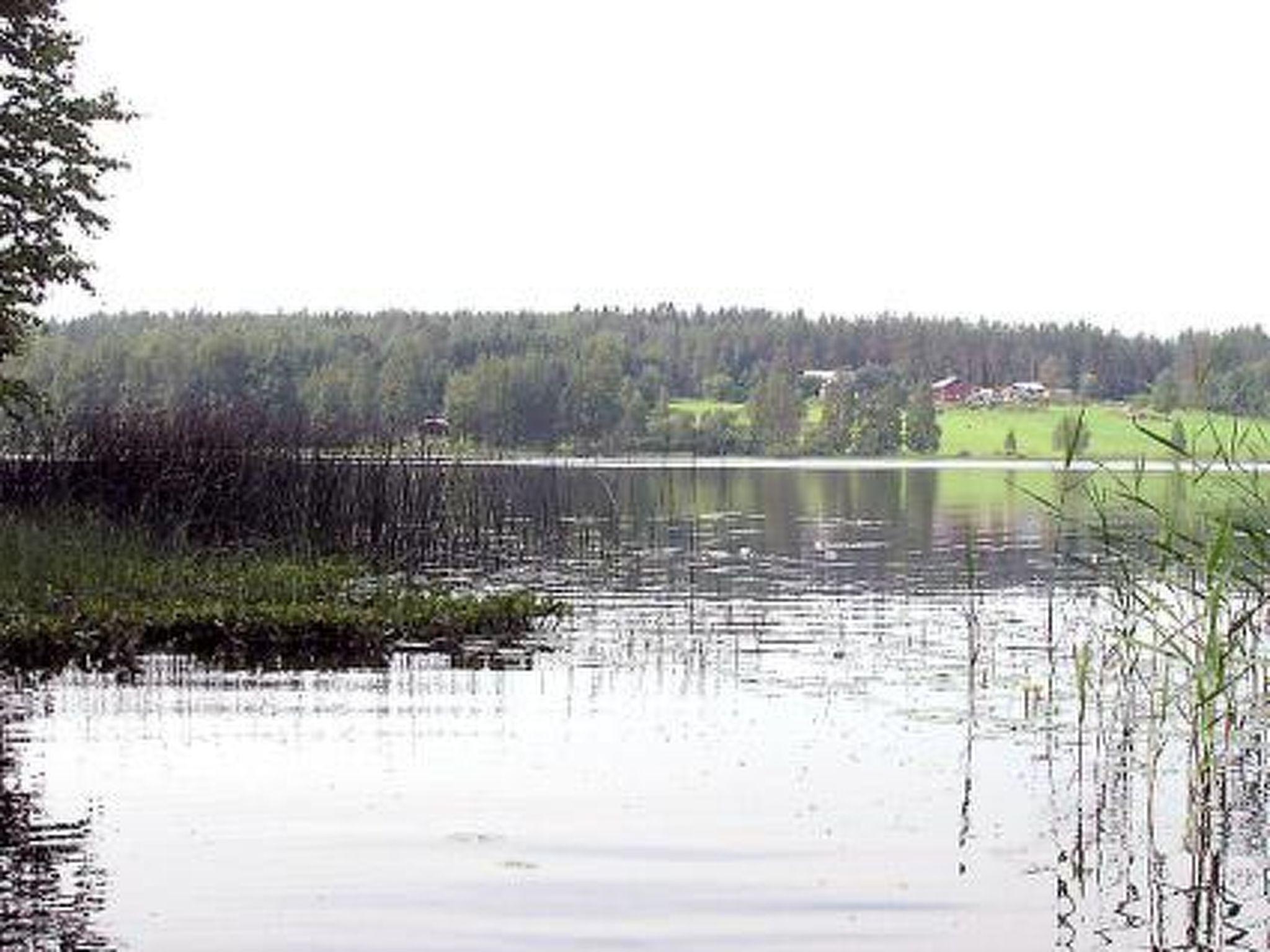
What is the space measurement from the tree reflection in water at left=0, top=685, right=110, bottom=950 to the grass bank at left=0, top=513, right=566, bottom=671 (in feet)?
19.8

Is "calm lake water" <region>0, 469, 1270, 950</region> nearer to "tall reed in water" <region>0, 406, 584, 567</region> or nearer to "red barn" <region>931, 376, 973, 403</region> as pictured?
"tall reed in water" <region>0, 406, 584, 567</region>

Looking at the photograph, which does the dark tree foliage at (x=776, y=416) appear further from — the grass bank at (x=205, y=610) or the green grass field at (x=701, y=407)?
the grass bank at (x=205, y=610)

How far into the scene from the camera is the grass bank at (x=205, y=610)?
60.3 ft

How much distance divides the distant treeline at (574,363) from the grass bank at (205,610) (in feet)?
199

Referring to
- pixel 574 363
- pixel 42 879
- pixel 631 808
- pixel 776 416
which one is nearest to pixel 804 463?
pixel 776 416

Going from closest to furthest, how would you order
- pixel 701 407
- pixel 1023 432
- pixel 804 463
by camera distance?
pixel 804 463, pixel 1023 432, pixel 701 407

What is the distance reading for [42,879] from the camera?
31.8ft

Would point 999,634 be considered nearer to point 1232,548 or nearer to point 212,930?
point 1232,548

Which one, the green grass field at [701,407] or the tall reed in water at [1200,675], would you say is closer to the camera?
the tall reed in water at [1200,675]

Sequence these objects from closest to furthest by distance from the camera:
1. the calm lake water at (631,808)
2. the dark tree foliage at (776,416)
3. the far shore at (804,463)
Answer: the calm lake water at (631,808)
the far shore at (804,463)
the dark tree foliage at (776,416)

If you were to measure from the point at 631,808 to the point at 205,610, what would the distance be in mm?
8981

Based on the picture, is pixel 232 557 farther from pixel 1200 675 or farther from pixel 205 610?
pixel 1200 675

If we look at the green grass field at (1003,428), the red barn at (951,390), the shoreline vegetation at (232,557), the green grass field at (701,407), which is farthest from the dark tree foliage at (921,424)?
the shoreline vegetation at (232,557)

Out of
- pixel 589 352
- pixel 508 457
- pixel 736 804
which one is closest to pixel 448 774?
pixel 736 804
